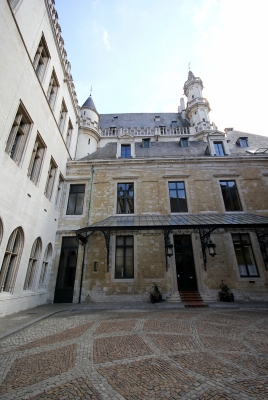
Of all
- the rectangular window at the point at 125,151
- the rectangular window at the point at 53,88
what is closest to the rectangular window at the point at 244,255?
the rectangular window at the point at 125,151

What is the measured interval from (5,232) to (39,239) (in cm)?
289

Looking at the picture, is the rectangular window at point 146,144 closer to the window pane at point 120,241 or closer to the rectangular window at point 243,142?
the rectangular window at point 243,142

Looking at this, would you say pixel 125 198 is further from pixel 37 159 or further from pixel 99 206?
pixel 37 159

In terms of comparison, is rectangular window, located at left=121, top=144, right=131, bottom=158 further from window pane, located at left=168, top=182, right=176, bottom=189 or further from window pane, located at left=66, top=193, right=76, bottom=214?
window pane, located at left=66, top=193, right=76, bottom=214

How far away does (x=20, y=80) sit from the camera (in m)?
7.40

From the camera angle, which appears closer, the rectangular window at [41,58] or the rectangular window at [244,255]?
the rectangular window at [41,58]

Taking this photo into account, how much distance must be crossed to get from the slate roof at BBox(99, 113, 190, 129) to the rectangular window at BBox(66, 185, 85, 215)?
46.9ft

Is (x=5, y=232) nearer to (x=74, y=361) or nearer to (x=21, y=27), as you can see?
(x=74, y=361)

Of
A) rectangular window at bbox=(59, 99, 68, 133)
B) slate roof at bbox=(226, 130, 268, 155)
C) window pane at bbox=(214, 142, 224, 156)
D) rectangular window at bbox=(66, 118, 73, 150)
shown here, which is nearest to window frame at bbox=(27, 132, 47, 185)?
rectangular window at bbox=(59, 99, 68, 133)

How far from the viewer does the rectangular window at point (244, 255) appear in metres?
10.3

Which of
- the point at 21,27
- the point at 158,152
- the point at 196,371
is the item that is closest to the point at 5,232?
the point at 196,371

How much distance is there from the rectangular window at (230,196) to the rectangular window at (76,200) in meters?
9.37

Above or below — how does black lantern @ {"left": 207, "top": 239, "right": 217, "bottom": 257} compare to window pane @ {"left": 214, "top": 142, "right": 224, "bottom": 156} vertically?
below

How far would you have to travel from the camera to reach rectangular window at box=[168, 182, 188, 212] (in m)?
12.0
